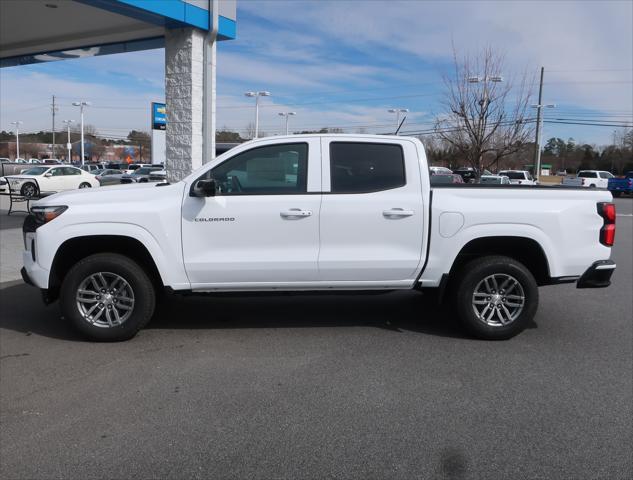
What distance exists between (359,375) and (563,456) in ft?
5.61

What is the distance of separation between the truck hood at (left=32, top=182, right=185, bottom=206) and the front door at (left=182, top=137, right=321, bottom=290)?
0.25 m

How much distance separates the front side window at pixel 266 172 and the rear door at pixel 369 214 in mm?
242

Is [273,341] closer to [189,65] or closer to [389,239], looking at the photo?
[389,239]

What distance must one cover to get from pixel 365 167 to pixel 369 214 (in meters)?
0.49

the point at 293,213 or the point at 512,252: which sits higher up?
the point at 293,213

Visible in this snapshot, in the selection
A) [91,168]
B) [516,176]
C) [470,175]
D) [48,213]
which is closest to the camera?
[48,213]

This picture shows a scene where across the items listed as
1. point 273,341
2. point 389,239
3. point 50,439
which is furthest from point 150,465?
point 389,239

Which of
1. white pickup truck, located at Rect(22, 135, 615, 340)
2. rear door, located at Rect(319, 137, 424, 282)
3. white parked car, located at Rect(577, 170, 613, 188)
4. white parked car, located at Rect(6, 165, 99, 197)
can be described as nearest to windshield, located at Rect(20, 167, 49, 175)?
white parked car, located at Rect(6, 165, 99, 197)

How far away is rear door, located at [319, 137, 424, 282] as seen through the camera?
5402 mm

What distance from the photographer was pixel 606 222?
220 inches

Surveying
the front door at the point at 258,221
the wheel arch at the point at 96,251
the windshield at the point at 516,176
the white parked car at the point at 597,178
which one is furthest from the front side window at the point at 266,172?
the white parked car at the point at 597,178

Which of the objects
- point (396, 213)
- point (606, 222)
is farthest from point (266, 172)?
point (606, 222)

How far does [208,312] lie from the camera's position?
664 centimetres

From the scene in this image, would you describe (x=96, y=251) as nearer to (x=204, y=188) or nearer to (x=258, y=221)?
(x=204, y=188)
